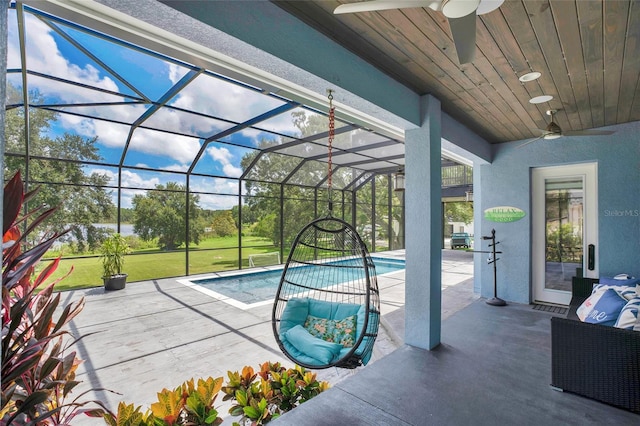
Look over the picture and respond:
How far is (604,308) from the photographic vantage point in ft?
9.34

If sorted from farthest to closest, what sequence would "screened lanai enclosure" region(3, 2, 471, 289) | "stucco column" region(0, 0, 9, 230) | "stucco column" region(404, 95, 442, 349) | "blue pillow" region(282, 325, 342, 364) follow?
"screened lanai enclosure" region(3, 2, 471, 289), "stucco column" region(404, 95, 442, 349), "blue pillow" region(282, 325, 342, 364), "stucco column" region(0, 0, 9, 230)

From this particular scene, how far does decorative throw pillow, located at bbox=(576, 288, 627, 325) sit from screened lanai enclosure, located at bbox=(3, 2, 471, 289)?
10.4 ft

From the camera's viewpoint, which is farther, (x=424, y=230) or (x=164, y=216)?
(x=164, y=216)

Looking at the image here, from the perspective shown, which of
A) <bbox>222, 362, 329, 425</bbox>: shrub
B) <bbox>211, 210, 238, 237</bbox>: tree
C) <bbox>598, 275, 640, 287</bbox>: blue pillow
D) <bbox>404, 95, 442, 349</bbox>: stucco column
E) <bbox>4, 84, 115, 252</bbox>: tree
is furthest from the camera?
<bbox>211, 210, 238, 237</bbox>: tree

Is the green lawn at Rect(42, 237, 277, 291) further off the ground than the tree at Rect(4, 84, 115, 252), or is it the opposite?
the tree at Rect(4, 84, 115, 252)

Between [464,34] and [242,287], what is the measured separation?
6.83 meters

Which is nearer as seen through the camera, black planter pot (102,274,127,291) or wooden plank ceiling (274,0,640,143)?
wooden plank ceiling (274,0,640,143)

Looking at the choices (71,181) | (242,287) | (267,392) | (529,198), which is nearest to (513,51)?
(267,392)

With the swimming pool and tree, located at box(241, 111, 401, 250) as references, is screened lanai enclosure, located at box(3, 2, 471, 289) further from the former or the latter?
the swimming pool

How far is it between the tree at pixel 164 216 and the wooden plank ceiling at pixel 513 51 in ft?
45.7

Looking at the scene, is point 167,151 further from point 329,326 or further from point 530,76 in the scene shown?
point 530,76

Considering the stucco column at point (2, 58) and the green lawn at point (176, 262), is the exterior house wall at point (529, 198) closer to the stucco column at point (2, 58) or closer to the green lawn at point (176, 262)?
the stucco column at point (2, 58)

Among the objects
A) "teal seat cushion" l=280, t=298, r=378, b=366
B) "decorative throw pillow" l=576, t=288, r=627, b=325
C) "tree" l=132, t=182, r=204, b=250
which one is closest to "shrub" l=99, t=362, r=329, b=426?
"teal seat cushion" l=280, t=298, r=378, b=366

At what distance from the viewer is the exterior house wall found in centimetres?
409
